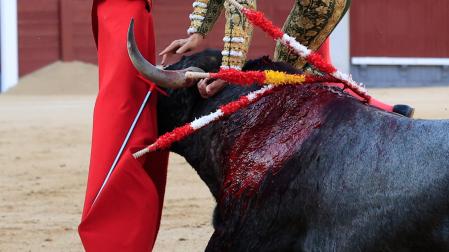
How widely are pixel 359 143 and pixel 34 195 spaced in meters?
2.78

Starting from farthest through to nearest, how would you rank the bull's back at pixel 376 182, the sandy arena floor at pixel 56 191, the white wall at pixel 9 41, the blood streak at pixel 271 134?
the white wall at pixel 9 41 < the sandy arena floor at pixel 56 191 < the blood streak at pixel 271 134 < the bull's back at pixel 376 182

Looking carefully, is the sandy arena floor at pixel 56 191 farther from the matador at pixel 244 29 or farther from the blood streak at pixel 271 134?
the blood streak at pixel 271 134

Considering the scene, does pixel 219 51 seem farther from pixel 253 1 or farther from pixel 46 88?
pixel 46 88

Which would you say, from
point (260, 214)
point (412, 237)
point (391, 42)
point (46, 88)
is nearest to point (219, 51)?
point (260, 214)

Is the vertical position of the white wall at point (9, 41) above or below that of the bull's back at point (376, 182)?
below

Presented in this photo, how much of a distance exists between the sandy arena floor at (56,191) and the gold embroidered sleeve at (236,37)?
130 centimetres

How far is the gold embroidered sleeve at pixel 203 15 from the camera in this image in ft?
7.24

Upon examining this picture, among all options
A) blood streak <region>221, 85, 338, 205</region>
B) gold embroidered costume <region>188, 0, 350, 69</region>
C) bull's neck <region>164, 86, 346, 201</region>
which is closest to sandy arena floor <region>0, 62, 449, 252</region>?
gold embroidered costume <region>188, 0, 350, 69</region>

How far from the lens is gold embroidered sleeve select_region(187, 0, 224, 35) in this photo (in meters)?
2.21

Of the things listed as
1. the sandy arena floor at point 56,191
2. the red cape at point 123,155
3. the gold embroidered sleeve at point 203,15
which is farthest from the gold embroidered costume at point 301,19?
the sandy arena floor at point 56,191

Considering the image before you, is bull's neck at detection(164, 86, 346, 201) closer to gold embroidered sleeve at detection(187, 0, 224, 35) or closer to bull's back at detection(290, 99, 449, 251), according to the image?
bull's back at detection(290, 99, 449, 251)

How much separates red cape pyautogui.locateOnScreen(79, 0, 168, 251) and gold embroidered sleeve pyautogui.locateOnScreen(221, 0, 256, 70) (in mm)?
203

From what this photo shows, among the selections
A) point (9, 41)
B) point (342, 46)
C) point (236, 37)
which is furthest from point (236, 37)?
point (342, 46)

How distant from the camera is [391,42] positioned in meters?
14.8
